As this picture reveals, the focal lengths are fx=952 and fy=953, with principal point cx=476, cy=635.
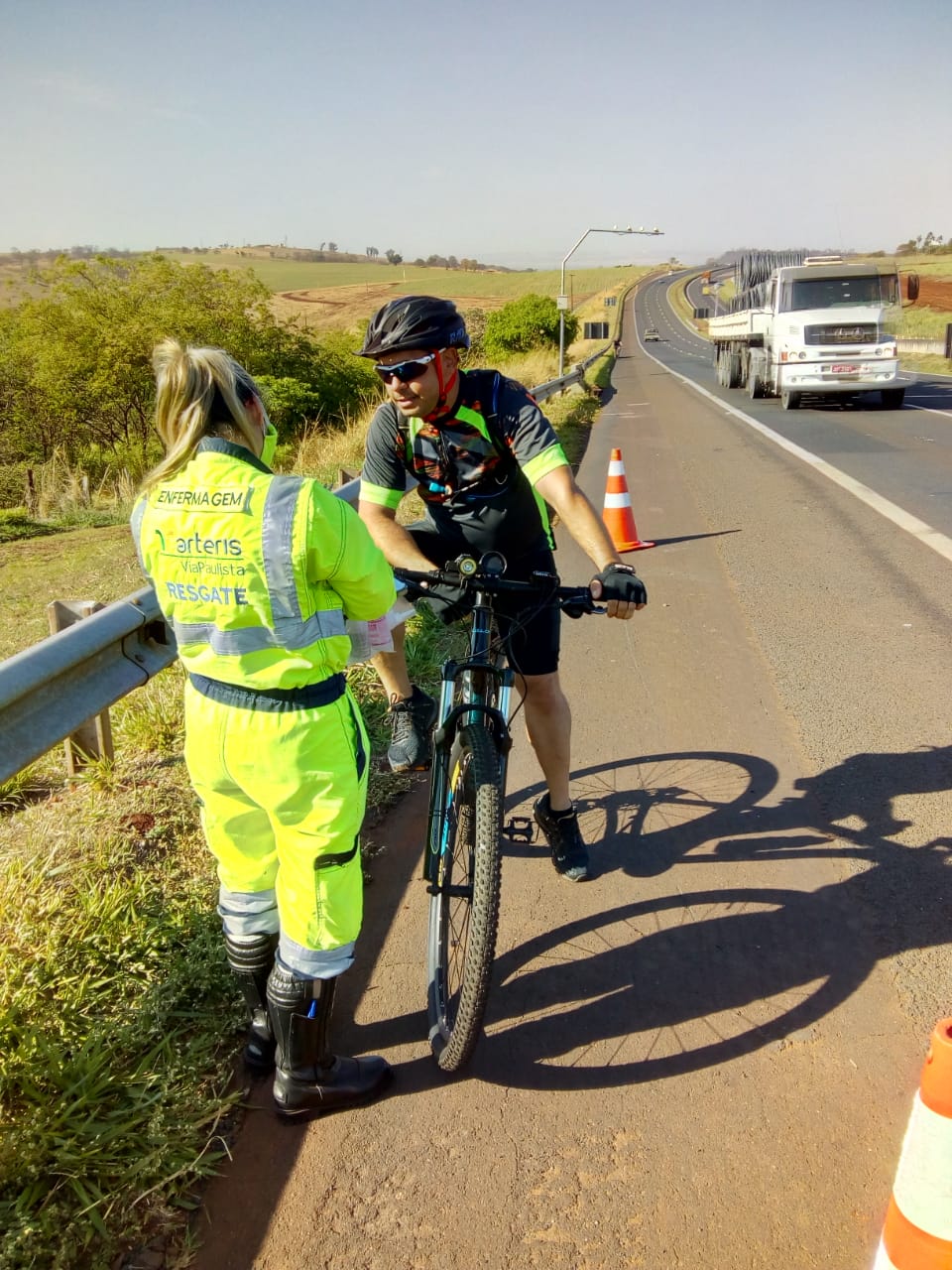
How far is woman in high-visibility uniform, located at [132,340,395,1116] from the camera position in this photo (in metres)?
2.09

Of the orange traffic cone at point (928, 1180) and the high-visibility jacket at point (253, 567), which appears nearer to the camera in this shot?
the orange traffic cone at point (928, 1180)

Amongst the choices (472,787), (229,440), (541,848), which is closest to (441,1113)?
(472,787)

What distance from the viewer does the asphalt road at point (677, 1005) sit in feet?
7.16

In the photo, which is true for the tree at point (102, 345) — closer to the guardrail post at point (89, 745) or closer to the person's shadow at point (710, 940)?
the guardrail post at point (89, 745)

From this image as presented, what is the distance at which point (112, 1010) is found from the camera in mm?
2799

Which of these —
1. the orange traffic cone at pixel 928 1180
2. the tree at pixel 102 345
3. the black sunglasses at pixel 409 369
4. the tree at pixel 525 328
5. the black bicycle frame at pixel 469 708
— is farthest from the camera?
the tree at pixel 525 328

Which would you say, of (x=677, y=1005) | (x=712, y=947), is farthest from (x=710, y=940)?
(x=677, y=1005)

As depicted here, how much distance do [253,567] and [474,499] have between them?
4.44 feet

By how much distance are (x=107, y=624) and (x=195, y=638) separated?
3.91 ft

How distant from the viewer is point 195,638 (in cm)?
222

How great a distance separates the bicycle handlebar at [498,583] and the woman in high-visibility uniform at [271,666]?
2.05 feet

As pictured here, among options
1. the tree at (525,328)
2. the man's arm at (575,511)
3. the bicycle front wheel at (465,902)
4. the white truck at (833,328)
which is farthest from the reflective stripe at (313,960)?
the tree at (525,328)

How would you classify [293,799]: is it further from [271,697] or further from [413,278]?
[413,278]

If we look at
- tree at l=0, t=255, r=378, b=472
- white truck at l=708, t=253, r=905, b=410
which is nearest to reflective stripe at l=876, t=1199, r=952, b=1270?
white truck at l=708, t=253, r=905, b=410
